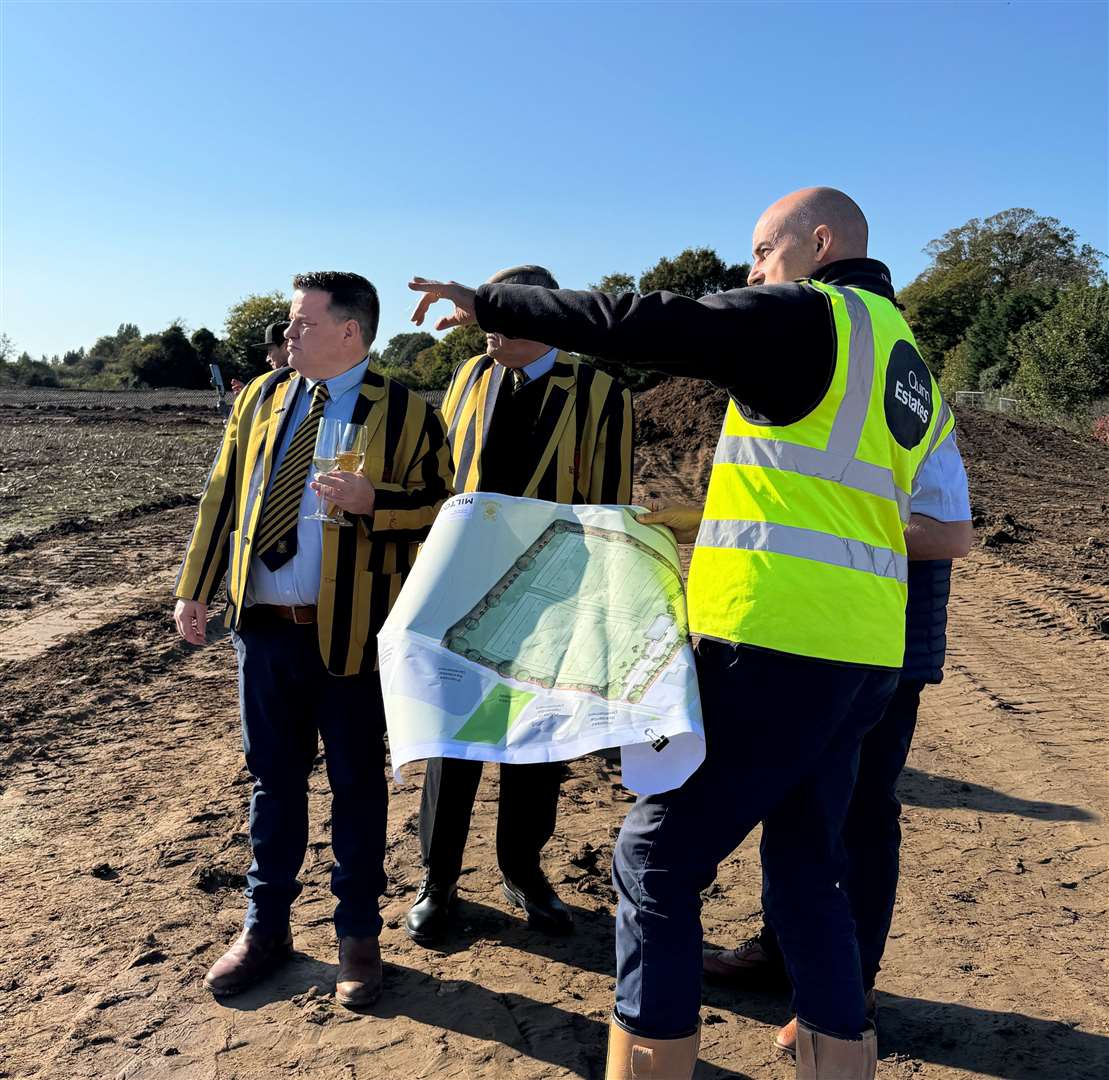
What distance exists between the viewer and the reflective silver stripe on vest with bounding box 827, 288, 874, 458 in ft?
7.64

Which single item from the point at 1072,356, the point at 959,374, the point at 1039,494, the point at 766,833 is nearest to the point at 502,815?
the point at 766,833

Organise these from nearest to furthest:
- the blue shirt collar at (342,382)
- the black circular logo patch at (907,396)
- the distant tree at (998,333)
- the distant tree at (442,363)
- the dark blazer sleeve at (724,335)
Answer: the dark blazer sleeve at (724,335)
the black circular logo patch at (907,396)
the blue shirt collar at (342,382)
the distant tree at (998,333)
the distant tree at (442,363)

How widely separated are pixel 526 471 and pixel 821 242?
1626 millimetres

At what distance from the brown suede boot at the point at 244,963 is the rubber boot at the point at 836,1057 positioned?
6.12 ft

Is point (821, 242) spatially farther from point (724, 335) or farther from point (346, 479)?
point (346, 479)

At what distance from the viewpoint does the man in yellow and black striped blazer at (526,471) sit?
392cm

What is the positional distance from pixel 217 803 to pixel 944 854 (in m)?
3.41

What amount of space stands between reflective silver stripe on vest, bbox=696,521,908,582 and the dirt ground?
5.58ft

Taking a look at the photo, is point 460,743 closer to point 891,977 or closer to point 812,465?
point 812,465

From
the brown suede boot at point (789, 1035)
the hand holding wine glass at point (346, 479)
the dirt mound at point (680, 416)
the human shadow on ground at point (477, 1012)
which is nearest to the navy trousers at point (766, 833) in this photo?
the brown suede boot at point (789, 1035)

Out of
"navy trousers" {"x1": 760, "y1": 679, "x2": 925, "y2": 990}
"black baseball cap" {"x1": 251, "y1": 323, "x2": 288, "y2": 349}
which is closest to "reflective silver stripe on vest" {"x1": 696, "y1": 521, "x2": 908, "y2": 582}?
"navy trousers" {"x1": 760, "y1": 679, "x2": 925, "y2": 990}

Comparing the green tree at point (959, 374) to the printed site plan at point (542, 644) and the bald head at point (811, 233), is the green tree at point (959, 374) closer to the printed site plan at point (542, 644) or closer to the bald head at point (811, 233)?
the bald head at point (811, 233)

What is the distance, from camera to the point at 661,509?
277 cm

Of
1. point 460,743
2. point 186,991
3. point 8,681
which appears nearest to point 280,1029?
point 186,991
